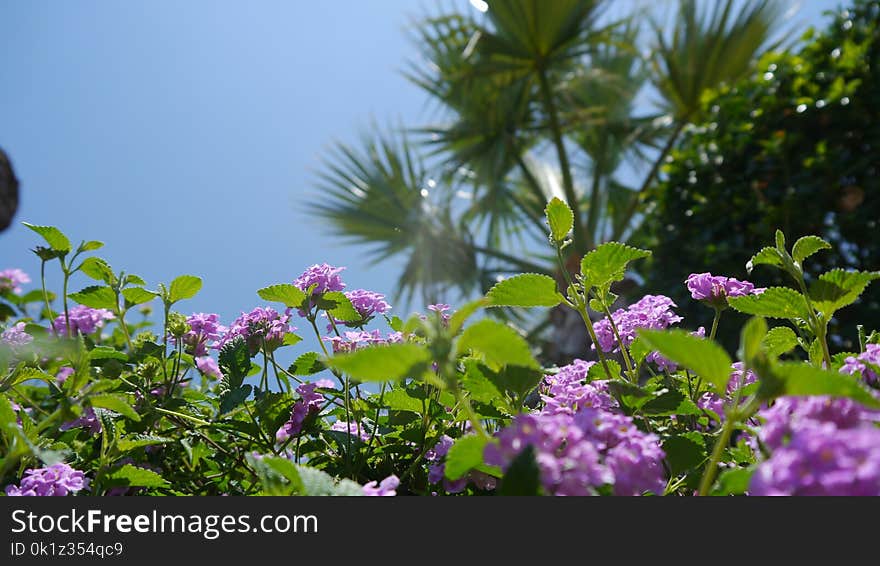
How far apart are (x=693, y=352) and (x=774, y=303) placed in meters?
0.22

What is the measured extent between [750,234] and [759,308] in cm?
213

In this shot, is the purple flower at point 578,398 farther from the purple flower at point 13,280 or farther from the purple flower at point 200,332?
the purple flower at point 13,280

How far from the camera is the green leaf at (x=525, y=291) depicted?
0.58 metres

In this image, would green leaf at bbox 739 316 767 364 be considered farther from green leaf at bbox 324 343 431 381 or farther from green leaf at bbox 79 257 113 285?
green leaf at bbox 79 257 113 285

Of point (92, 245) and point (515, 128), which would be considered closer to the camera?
point (92, 245)

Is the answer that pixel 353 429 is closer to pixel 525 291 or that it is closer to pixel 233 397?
pixel 233 397

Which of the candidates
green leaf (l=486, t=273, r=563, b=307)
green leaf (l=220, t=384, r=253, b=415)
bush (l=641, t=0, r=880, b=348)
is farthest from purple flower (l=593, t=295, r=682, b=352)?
bush (l=641, t=0, r=880, b=348)

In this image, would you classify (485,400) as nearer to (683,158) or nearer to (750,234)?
(750,234)

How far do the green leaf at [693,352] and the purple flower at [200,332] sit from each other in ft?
2.25

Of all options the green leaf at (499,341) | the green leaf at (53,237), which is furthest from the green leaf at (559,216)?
the green leaf at (53,237)

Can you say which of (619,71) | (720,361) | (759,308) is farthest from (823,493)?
(619,71)

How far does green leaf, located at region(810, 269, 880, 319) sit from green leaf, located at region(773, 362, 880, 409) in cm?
19

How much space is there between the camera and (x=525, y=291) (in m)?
0.59

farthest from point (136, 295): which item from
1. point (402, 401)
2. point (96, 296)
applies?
point (402, 401)
